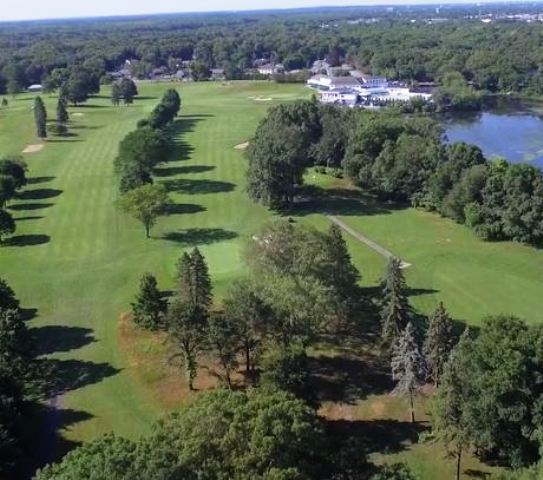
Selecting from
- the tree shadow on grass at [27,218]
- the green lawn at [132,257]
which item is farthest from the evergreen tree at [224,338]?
the tree shadow on grass at [27,218]

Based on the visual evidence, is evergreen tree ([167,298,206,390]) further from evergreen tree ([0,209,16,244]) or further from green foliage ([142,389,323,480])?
evergreen tree ([0,209,16,244])

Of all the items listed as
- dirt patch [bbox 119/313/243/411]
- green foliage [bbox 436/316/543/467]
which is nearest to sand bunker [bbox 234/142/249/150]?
dirt patch [bbox 119/313/243/411]

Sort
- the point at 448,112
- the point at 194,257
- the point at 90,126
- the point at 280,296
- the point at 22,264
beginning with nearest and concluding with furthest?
the point at 280,296 → the point at 194,257 → the point at 22,264 → the point at 90,126 → the point at 448,112

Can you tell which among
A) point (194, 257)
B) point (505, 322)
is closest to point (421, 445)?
point (505, 322)

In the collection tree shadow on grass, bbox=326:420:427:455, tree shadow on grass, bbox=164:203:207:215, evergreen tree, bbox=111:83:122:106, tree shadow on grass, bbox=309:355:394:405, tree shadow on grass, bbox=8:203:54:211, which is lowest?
tree shadow on grass, bbox=326:420:427:455

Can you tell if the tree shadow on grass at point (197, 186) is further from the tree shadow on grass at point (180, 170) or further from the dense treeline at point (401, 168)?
the dense treeline at point (401, 168)

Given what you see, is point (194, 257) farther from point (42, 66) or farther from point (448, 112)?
point (42, 66)
